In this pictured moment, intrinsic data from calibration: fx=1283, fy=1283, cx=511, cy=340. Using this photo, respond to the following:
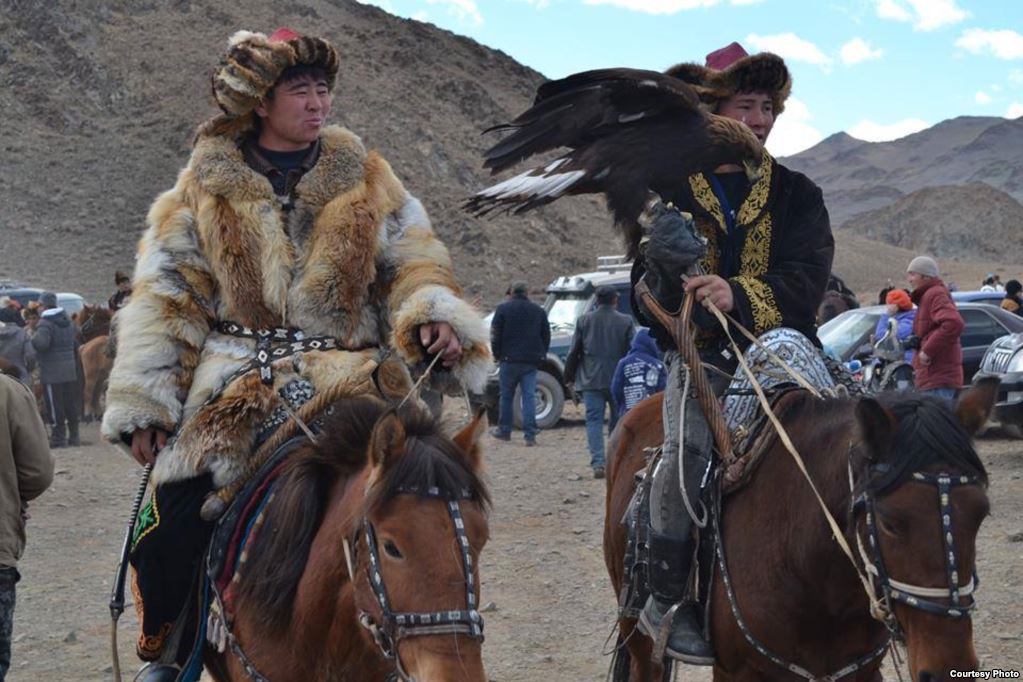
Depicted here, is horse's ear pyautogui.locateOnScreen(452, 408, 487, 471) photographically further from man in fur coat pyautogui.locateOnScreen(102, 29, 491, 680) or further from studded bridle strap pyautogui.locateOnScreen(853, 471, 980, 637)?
studded bridle strap pyautogui.locateOnScreen(853, 471, 980, 637)

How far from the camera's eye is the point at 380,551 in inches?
129

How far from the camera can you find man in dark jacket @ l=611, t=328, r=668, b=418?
12.3 metres

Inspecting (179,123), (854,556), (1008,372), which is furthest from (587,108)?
(179,123)

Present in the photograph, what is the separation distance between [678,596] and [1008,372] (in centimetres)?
1118

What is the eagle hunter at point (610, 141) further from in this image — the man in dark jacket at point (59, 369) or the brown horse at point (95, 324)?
the brown horse at point (95, 324)

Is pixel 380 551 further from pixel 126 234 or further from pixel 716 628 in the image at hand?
pixel 126 234

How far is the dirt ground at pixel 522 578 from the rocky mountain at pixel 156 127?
1291 inches

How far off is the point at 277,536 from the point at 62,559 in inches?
294

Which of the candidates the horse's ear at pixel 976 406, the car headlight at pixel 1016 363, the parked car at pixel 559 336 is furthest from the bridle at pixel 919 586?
the parked car at pixel 559 336

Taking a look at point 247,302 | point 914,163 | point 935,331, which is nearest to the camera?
point 247,302

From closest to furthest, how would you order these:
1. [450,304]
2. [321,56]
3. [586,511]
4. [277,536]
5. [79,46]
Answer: [277,536] < [450,304] < [321,56] < [586,511] < [79,46]

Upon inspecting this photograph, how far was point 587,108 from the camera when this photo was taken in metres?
4.55

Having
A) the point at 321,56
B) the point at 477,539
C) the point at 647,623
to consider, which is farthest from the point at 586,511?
the point at 477,539

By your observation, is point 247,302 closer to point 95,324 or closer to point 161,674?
point 161,674
